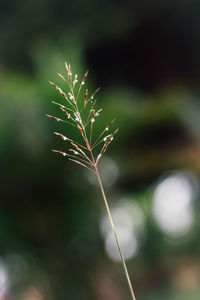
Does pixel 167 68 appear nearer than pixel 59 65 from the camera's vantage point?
No

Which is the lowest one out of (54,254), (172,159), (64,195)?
(54,254)

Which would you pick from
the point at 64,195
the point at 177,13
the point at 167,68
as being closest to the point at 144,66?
the point at 167,68

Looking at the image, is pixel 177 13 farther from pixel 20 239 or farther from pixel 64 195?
pixel 20 239

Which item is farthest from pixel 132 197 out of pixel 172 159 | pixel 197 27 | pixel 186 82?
pixel 197 27

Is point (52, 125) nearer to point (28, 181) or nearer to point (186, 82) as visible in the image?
point (28, 181)

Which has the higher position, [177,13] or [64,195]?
[177,13]

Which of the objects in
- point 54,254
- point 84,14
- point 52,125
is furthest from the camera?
point 84,14

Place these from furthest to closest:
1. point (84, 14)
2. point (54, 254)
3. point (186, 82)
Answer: point (186, 82) → point (84, 14) → point (54, 254)
